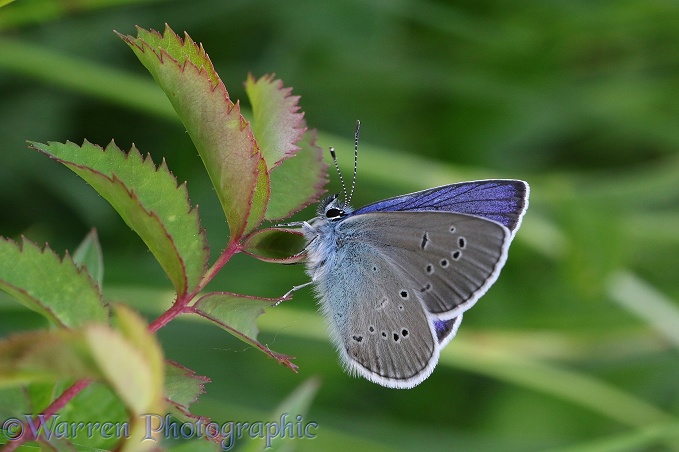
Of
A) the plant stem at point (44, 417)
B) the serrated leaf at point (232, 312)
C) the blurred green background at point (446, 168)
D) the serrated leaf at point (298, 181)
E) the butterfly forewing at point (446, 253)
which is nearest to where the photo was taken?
the plant stem at point (44, 417)

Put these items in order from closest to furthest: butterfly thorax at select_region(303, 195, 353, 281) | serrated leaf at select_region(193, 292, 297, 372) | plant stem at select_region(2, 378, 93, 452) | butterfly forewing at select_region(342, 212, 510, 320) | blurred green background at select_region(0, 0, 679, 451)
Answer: plant stem at select_region(2, 378, 93, 452) → serrated leaf at select_region(193, 292, 297, 372) → butterfly forewing at select_region(342, 212, 510, 320) → butterfly thorax at select_region(303, 195, 353, 281) → blurred green background at select_region(0, 0, 679, 451)

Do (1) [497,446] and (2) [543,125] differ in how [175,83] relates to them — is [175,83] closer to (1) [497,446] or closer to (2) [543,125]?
(1) [497,446]

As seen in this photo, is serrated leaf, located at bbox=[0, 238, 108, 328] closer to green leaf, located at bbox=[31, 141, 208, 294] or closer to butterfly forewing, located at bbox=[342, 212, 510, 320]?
green leaf, located at bbox=[31, 141, 208, 294]

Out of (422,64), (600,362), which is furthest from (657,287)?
(422,64)

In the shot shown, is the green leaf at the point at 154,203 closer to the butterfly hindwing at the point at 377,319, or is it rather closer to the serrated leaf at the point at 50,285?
the serrated leaf at the point at 50,285

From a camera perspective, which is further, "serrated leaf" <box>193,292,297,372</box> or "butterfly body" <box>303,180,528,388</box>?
"butterfly body" <box>303,180,528,388</box>

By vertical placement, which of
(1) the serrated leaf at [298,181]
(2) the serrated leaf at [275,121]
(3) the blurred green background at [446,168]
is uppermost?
(2) the serrated leaf at [275,121]

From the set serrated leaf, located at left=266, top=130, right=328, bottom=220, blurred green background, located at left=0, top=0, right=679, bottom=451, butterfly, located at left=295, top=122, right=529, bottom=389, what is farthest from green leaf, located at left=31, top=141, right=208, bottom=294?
blurred green background, located at left=0, top=0, right=679, bottom=451

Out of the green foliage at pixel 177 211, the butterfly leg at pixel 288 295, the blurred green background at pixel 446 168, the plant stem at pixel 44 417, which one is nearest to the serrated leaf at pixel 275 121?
the green foliage at pixel 177 211

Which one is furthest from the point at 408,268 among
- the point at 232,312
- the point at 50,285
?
the point at 50,285
